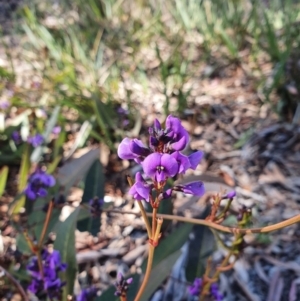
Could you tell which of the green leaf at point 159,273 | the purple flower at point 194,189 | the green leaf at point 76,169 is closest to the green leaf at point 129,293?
the green leaf at point 159,273

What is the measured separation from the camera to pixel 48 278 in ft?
3.63

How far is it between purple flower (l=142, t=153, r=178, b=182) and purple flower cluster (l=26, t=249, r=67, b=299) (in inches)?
22.8

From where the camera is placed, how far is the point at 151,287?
1158 millimetres

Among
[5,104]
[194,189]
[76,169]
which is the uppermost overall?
[5,104]

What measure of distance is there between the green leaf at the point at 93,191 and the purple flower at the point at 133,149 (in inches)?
30.7

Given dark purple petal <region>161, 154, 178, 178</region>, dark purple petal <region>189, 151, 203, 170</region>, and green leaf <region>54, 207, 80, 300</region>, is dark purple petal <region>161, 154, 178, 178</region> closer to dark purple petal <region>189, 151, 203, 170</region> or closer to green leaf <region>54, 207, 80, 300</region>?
dark purple petal <region>189, 151, 203, 170</region>

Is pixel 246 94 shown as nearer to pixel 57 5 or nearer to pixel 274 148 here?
pixel 274 148

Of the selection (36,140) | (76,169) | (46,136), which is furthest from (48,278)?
(46,136)

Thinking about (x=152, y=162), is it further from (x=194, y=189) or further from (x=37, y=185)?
(x=37, y=185)

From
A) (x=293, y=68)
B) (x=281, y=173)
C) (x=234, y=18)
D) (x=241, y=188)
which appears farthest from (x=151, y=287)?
(x=234, y=18)

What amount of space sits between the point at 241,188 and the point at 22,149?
104 cm

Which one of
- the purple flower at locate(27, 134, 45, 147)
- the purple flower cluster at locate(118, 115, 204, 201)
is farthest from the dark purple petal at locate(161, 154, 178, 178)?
the purple flower at locate(27, 134, 45, 147)

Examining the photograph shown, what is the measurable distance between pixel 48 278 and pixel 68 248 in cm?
20

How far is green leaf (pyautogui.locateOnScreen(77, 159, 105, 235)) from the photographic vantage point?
56.7 inches
